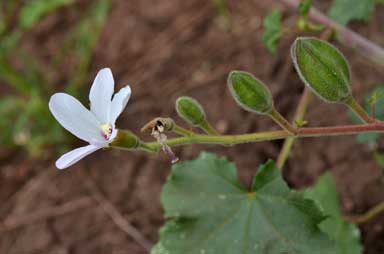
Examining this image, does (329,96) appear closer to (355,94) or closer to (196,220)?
(196,220)

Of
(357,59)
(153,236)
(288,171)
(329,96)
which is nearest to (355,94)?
(357,59)

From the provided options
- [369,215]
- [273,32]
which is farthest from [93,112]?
[369,215]

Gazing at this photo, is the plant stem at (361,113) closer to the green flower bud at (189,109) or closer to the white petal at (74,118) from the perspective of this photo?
the green flower bud at (189,109)

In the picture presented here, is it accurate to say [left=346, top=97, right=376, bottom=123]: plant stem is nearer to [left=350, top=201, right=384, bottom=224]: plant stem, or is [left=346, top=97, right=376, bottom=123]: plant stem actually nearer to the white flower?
the white flower

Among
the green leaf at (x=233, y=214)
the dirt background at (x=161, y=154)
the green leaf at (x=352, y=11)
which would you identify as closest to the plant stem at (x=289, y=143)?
the green leaf at (x=233, y=214)

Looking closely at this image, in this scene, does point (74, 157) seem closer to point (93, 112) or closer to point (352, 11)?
point (93, 112)

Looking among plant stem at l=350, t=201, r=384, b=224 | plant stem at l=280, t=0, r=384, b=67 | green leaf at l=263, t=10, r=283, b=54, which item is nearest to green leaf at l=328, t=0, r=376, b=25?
plant stem at l=280, t=0, r=384, b=67
